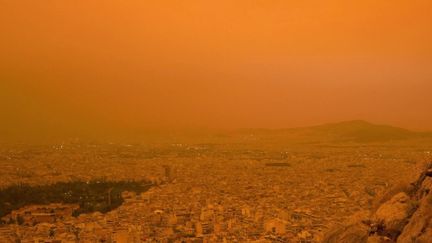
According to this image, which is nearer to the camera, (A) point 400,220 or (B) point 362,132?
(A) point 400,220

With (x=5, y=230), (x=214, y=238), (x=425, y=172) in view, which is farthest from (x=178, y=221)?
(x=425, y=172)

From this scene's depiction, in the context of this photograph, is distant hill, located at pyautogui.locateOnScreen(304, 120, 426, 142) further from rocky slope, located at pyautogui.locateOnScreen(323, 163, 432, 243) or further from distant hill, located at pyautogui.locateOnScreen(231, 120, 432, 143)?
rocky slope, located at pyautogui.locateOnScreen(323, 163, 432, 243)

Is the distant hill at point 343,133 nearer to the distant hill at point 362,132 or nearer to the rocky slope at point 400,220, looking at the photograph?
the distant hill at point 362,132

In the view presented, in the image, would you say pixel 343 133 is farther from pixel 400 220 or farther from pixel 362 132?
pixel 400 220

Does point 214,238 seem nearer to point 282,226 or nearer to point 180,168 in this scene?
point 282,226

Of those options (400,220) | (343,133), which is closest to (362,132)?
(343,133)

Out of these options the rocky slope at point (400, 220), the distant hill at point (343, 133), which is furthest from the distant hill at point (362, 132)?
the rocky slope at point (400, 220)

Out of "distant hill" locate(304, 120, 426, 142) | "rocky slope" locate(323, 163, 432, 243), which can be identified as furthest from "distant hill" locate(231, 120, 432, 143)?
→ "rocky slope" locate(323, 163, 432, 243)
